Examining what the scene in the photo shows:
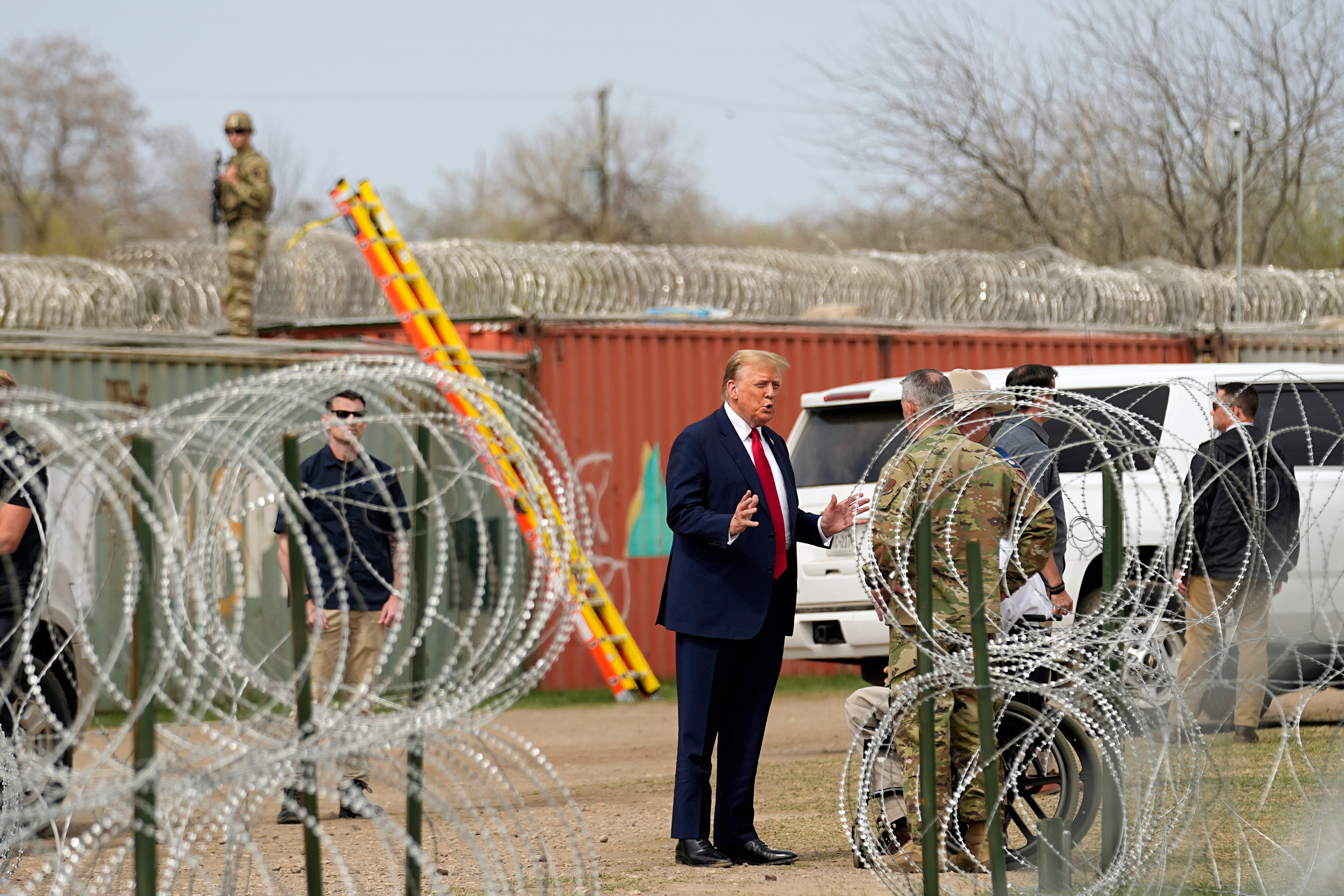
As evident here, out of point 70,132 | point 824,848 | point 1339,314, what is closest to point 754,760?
point 824,848

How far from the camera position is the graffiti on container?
11.8 metres

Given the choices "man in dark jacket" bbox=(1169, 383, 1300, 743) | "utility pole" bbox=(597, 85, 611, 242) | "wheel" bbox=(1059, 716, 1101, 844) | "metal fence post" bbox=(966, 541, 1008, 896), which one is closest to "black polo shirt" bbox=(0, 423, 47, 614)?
"metal fence post" bbox=(966, 541, 1008, 896)

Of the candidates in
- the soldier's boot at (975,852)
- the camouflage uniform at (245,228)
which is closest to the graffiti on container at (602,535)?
the camouflage uniform at (245,228)

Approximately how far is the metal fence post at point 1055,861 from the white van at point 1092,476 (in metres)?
3.56

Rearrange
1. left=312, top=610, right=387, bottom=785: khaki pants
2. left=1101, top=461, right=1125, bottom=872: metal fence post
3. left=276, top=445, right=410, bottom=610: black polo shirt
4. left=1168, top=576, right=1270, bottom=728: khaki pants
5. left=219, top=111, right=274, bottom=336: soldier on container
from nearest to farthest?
left=1101, top=461, right=1125, bottom=872: metal fence post < left=1168, top=576, right=1270, bottom=728: khaki pants < left=276, top=445, right=410, bottom=610: black polo shirt < left=312, top=610, right=387, bottom=785: khaki pants < left=219, top=111, right=274, bottom=336: soldier on container

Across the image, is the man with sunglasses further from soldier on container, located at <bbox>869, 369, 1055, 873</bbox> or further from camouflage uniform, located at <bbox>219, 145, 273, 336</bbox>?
camouflage uniform, located at <bbox>219, 145, 273, 336</bbox>

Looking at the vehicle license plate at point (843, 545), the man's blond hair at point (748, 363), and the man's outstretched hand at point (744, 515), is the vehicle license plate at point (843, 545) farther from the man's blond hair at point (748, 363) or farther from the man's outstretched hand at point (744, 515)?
the man's outstretched hand at point (744, 515)

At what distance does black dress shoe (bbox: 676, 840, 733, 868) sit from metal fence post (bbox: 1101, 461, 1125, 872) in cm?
146

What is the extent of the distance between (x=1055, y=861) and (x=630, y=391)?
772 cm

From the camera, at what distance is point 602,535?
11.8m

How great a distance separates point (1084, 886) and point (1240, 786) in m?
1.94

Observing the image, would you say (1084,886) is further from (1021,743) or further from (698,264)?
(698,264)

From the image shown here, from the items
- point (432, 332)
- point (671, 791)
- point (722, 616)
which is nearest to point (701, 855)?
point (722, 616)

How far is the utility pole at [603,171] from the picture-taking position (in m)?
42.7
